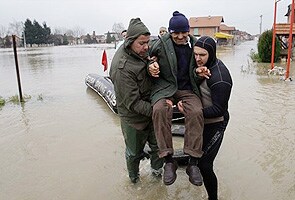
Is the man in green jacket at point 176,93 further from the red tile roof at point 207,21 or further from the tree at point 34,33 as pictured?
the tree at point 34,33

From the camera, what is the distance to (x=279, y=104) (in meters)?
8.03

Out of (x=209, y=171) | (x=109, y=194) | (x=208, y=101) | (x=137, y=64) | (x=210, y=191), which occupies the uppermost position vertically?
(x=137, y=64)

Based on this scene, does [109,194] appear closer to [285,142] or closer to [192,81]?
[192,81]

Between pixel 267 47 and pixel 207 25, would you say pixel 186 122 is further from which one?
pixel 207 25

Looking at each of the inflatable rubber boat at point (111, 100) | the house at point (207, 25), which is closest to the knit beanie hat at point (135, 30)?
the inflatable rubber boat at point (111, 100)

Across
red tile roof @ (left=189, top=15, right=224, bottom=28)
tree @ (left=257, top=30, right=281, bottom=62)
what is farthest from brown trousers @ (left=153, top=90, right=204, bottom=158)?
red tile roof @ (left=189, top=15, right=224, bottom=28)

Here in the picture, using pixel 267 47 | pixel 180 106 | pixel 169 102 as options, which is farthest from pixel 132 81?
pixel 267 47

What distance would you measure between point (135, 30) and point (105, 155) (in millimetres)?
2616

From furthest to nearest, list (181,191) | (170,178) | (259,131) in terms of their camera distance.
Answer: (259,131) < (181,191) < (170,178)

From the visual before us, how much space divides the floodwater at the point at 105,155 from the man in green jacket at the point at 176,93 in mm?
937

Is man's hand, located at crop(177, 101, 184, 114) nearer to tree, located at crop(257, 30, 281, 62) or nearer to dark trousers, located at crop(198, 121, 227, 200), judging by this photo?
dark trousers, located at crop(198, 121, 227, 200)

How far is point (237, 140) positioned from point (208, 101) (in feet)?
9.43

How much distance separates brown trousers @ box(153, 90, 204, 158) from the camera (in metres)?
Answer: 2.90

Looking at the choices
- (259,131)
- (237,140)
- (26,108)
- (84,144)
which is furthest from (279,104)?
(26,108)
